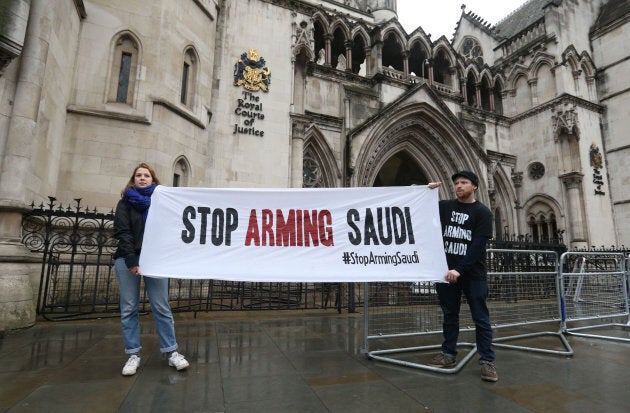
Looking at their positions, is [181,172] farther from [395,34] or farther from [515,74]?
[515,74]

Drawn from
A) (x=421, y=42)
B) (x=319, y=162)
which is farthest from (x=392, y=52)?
(x=319, y=162)

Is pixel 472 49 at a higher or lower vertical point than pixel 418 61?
higher

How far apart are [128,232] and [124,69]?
8.27 meters

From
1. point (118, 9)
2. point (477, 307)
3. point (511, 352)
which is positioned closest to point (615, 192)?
point (511, 352)

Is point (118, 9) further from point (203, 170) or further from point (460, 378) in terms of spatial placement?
point (460, 378)

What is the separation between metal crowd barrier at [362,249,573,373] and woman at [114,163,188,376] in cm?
234

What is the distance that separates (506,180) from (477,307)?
68.7ft

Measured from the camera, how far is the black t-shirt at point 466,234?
3822 mm

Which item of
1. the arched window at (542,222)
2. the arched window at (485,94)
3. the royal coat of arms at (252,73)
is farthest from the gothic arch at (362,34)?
the arched window at (542,222)

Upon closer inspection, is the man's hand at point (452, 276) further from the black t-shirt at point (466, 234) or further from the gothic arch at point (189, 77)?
the gothic arch at point (189, 77)

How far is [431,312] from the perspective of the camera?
5242 mm

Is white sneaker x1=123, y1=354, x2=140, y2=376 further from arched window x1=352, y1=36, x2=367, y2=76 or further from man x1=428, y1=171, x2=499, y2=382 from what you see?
arched window x1=352, y1=36, x2=367, y2=76

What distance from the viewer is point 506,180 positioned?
2194cm

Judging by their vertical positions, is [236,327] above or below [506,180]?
below
